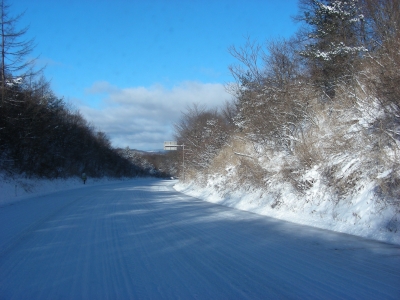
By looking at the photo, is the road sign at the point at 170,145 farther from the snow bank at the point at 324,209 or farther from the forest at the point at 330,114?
the snow bank at the point at 324,209

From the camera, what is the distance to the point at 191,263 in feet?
21.8

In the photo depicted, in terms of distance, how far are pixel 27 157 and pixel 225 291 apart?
30.2 metres

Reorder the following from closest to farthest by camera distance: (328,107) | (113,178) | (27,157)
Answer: (328,107)
(27,157)
(113,178)

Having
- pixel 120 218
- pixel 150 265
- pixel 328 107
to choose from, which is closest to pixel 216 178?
pixel 328 107

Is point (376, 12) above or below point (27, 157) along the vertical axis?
above

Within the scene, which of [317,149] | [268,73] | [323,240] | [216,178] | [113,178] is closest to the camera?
[323,240]

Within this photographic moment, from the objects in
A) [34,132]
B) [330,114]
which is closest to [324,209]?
[330,114]

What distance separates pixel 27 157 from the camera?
30.9 m

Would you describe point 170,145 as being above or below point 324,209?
above

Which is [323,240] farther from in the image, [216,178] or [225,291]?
[216,178]

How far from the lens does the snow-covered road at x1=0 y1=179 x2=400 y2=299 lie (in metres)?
5.17

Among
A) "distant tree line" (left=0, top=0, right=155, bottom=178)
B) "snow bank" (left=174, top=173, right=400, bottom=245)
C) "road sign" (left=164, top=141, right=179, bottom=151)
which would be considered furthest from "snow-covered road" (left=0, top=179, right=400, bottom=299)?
"road sign" (left=164, top=141, right=179, bottom=151)

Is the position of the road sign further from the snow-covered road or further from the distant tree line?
the snow-covered road

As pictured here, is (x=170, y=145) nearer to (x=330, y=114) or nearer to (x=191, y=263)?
(x=330, y=114)
